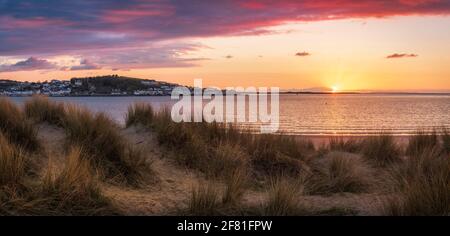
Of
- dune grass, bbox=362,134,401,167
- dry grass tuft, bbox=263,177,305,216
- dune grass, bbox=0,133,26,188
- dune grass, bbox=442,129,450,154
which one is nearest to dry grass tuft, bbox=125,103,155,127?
dune grass, bbox=0,133,26,188

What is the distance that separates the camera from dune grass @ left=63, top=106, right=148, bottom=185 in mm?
8742

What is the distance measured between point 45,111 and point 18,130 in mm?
2470

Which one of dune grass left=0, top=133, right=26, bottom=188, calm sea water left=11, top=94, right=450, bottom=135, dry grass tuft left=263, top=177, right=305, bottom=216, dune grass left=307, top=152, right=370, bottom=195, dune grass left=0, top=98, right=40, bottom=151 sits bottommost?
calm sea water left=11, top=94, right=450, bottom=135

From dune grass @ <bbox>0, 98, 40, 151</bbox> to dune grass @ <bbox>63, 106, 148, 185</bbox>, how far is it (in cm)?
69

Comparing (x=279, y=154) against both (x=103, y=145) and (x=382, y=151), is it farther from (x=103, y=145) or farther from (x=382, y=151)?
(x=103, y=145)

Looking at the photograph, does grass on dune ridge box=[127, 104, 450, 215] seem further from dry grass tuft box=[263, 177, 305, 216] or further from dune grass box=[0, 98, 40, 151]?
dune grass box=[0, 98, 40, 151]

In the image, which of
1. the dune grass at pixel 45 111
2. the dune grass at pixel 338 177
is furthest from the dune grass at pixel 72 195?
the dune grass at pixel 45 111

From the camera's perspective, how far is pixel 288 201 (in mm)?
6746

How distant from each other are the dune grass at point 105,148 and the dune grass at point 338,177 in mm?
3355

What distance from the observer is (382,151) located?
40.2ft

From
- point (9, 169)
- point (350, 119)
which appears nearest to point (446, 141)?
point (9, 169)
